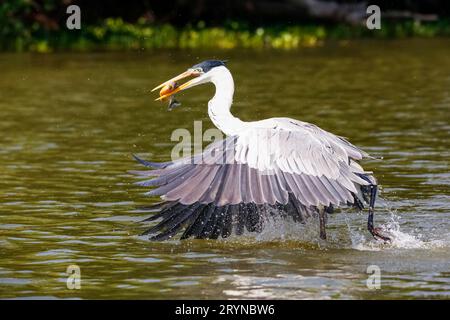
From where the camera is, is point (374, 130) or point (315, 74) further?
point (315, 74)

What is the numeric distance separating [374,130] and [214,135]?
190 cm

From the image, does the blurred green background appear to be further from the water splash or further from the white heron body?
the water splash

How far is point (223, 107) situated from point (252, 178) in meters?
0.84

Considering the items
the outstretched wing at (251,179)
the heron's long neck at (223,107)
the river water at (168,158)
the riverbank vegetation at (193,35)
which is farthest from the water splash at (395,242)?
the riverbank vegetation at (193,35)

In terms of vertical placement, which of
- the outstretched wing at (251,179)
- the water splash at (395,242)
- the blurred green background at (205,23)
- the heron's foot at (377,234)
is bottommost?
the water splash at (395,242)

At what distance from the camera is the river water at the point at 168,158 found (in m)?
7.57

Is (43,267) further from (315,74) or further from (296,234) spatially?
(315,74)

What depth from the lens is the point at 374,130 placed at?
13773 mm

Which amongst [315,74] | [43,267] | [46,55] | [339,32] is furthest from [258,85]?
[43,267]

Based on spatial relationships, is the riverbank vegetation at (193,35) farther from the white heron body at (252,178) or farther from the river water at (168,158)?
the white heron body at (252,178)

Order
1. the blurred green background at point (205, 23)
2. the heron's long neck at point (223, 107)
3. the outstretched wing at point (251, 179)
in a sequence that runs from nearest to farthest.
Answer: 1. the outstretched wing at point (251, 179)
2. the heron's long neck at point (223, 107)
3. the blurred green background at point (205, 23)

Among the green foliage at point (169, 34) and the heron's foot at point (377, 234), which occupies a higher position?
the green foliage at point (169, 34)

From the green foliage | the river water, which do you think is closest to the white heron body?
the river water
